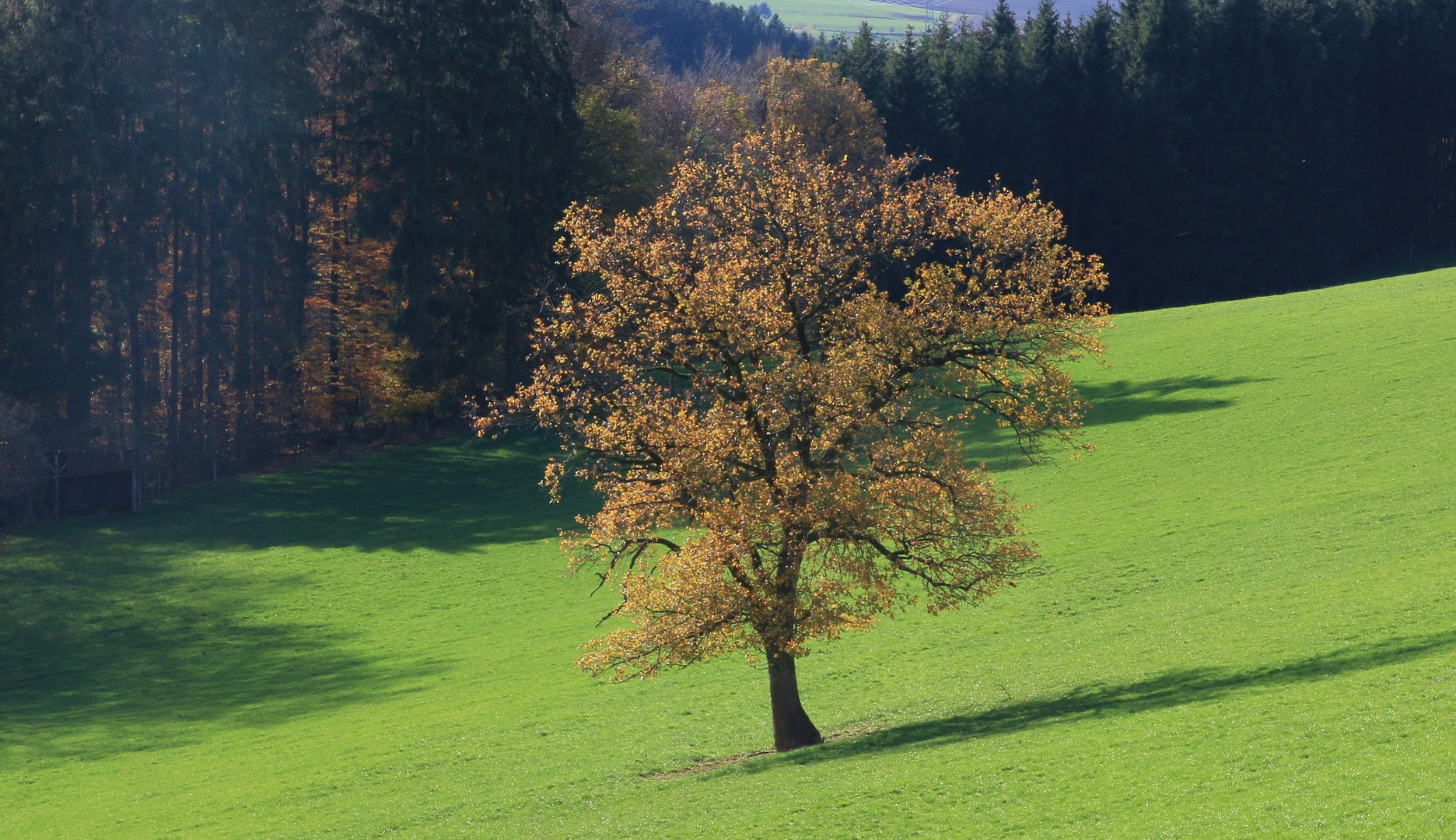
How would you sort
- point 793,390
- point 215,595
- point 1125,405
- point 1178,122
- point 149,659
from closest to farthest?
1. point 793,390
2. point 149,659
3. point 215,595
4. point 1125,405
5. point 1178,122

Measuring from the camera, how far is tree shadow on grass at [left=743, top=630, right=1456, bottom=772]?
23.6m

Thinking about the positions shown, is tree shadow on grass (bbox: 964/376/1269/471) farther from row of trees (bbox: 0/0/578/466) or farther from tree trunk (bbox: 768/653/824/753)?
row of trees (bbox: 0/0/578/466)

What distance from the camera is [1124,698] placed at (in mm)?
24781

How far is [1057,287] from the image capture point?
2464 centimetres

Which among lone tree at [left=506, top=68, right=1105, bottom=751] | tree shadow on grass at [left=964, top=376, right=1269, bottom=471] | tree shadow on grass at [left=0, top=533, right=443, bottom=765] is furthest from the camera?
tree shadow on grass at [left=964, top=376, right=1269, bottom=471]

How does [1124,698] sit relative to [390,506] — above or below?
above

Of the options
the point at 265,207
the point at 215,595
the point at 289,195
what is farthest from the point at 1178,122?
the point at 215,595

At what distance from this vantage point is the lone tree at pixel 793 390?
2377cm

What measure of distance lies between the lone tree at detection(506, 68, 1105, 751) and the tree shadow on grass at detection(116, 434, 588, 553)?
2865 centimetres

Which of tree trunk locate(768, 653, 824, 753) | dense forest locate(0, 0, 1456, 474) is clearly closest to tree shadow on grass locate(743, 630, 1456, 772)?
tree trunk locate(768, 653, 824, 753)

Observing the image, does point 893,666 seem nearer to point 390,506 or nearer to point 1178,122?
point 390,506

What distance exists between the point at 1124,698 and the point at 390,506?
4220cm

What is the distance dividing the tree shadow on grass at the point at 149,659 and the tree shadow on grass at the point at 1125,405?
82.4 feet

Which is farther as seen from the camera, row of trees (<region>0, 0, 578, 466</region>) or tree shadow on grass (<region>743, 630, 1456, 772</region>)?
row of trees (<region>0, 0, 578, 466</region>)
